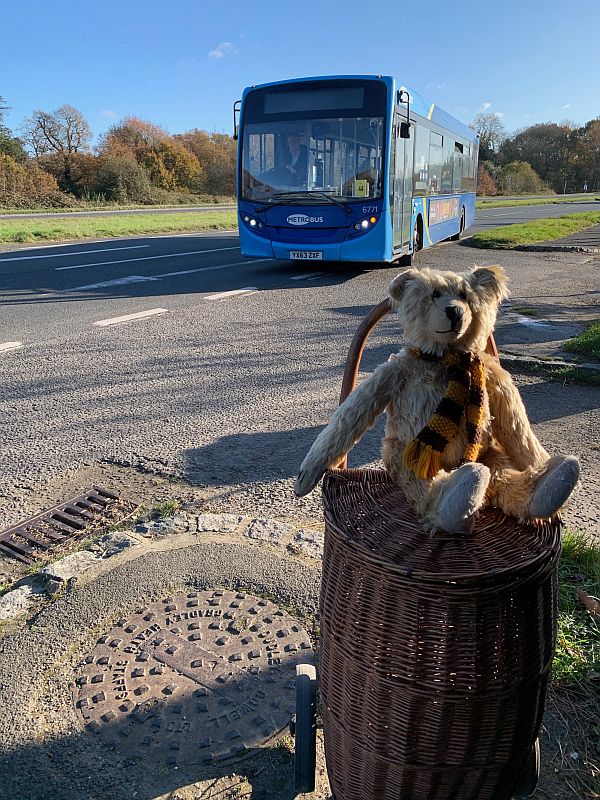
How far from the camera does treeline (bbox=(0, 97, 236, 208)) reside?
128 ft

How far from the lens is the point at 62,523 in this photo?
3.41m

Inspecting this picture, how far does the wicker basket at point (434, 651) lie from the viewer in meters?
1.52

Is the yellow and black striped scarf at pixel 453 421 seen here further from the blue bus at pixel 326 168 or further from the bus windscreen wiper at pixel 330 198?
the bus windscreen wiper at pixel 330 198

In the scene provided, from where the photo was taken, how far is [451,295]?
1.97 meters

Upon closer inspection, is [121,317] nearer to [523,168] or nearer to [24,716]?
[24,716]

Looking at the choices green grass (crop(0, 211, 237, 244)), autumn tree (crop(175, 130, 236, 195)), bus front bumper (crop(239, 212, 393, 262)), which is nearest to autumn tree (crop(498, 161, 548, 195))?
autumn tree (crop(175, 130, 236, 195))

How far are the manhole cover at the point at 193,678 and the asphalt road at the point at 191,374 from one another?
0.92 m

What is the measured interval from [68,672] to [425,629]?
1.48m

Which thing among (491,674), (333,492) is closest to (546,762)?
(491,674)

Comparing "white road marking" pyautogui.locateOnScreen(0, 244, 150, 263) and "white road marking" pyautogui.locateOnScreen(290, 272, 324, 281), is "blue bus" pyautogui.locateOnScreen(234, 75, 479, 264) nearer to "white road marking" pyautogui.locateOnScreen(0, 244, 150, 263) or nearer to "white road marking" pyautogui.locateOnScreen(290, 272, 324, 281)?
"white road marking" pyautogui.locateOnScreen(290, 272, 324, 281)

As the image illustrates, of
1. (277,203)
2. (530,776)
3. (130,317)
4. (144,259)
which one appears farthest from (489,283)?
(144,259)

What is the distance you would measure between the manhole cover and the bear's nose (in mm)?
1366

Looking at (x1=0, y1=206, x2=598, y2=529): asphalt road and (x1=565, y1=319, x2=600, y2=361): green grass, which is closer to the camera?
(x1=0, y1=206, x2=598, y2=529): asphalt road

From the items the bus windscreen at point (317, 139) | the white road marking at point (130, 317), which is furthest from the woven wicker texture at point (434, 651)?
the bus windscreen at point (317, 139)
